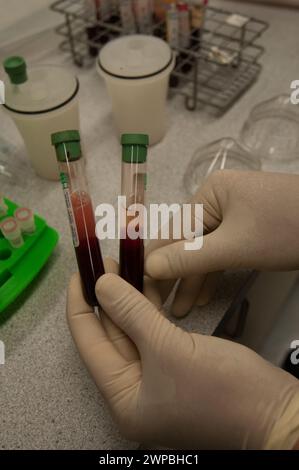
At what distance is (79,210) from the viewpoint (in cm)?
54

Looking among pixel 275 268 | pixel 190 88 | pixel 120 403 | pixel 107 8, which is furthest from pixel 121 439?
pixel 107 8

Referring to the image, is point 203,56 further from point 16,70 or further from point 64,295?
point 64,295

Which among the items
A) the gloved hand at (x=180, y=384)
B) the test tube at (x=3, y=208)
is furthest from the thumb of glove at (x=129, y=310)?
the test tube at (x=3, y=208)

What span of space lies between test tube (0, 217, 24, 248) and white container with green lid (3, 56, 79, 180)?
19 cm

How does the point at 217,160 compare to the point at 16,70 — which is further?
the point at 217,160

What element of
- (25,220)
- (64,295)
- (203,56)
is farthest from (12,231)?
(203,56)

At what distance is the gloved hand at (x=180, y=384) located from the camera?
0.45m

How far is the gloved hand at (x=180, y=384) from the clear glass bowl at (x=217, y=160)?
371 millimetres

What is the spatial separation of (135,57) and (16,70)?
9.0 inches

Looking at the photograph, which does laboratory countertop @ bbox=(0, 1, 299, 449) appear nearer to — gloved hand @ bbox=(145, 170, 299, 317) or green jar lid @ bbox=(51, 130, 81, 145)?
gloved hand @ bbox=(145, 170, 299, 317)

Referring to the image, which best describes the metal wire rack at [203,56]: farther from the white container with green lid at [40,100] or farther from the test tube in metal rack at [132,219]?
the test tube in metal rack at [132,219]

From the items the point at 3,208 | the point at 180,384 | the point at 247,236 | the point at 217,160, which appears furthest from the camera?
the point at 217,160

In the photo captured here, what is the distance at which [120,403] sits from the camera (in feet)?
1.59
